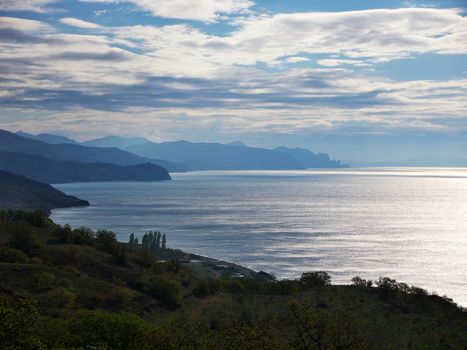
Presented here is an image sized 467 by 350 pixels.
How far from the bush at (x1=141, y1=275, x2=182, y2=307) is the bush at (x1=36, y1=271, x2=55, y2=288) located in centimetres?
1706

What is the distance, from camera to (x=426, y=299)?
80.2 meters

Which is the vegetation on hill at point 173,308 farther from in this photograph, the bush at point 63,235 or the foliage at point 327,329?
the bush at point 63,235

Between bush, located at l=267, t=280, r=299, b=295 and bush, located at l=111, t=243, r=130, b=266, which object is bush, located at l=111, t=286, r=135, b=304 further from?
bush, located at l=267, t=280, r=299, b=295

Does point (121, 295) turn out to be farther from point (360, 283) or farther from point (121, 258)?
point (360, 283)

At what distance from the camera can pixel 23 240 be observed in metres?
96.6

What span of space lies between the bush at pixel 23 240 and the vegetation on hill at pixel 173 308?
195 mm

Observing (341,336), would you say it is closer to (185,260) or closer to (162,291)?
(162,291)

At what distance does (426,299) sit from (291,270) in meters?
70.4

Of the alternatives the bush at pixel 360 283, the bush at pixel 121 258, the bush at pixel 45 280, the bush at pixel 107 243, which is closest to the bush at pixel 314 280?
the bush at pixel 360 283

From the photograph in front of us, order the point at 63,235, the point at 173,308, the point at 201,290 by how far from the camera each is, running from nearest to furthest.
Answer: the point at 173,308 < the point at 201,290 < the point at 63,235

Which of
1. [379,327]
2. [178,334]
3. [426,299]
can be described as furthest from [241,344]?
[426,299]

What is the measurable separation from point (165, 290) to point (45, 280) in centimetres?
2013

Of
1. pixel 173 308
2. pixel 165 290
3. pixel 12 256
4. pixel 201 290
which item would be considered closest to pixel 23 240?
pixel 12 256

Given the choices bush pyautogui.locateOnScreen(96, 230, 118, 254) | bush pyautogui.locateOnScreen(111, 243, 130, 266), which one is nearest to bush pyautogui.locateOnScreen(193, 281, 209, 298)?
bush pyautogui.locateOnScreen(111, 243, 130, 266)
